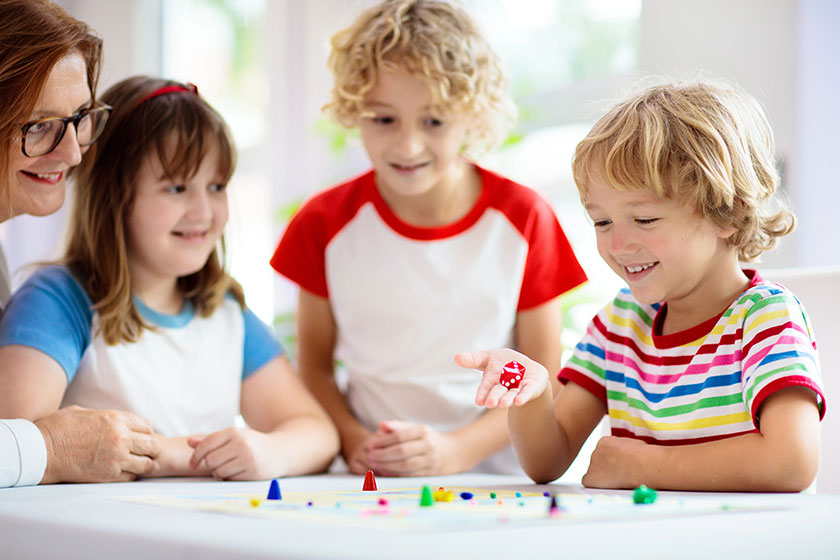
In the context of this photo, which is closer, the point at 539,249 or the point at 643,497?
the point at 643,497

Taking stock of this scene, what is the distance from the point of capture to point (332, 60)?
1786 mm

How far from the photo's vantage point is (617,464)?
3.58 feet

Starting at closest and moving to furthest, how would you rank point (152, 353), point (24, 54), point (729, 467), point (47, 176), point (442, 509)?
point (442, 509) → point (729, 467) → point (24, 54) → point (47, 176) → point (152, 353)

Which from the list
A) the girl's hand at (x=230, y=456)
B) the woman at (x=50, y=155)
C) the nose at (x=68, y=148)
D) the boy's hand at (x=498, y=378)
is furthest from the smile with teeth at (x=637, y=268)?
the nose at (x=68, y=148)

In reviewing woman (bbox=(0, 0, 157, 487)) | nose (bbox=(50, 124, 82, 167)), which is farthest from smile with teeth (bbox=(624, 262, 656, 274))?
nose (bbox=(50, 124, 82, 167))

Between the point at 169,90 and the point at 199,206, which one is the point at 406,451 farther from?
the point at 169,90

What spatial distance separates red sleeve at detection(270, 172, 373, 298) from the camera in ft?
5.81

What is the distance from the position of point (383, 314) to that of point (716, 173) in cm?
76

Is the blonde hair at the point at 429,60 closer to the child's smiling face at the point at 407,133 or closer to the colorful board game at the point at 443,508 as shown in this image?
the child's smiling face at the point at 407,133

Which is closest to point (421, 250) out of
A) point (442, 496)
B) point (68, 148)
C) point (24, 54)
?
point (68, 148)

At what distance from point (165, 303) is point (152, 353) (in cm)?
12

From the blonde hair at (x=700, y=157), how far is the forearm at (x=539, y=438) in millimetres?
303

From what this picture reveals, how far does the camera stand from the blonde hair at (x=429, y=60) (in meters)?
1.61

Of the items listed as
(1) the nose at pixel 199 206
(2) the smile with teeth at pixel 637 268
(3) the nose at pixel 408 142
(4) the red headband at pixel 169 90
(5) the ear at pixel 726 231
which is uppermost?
(4) the red headband at pixel 169 90
